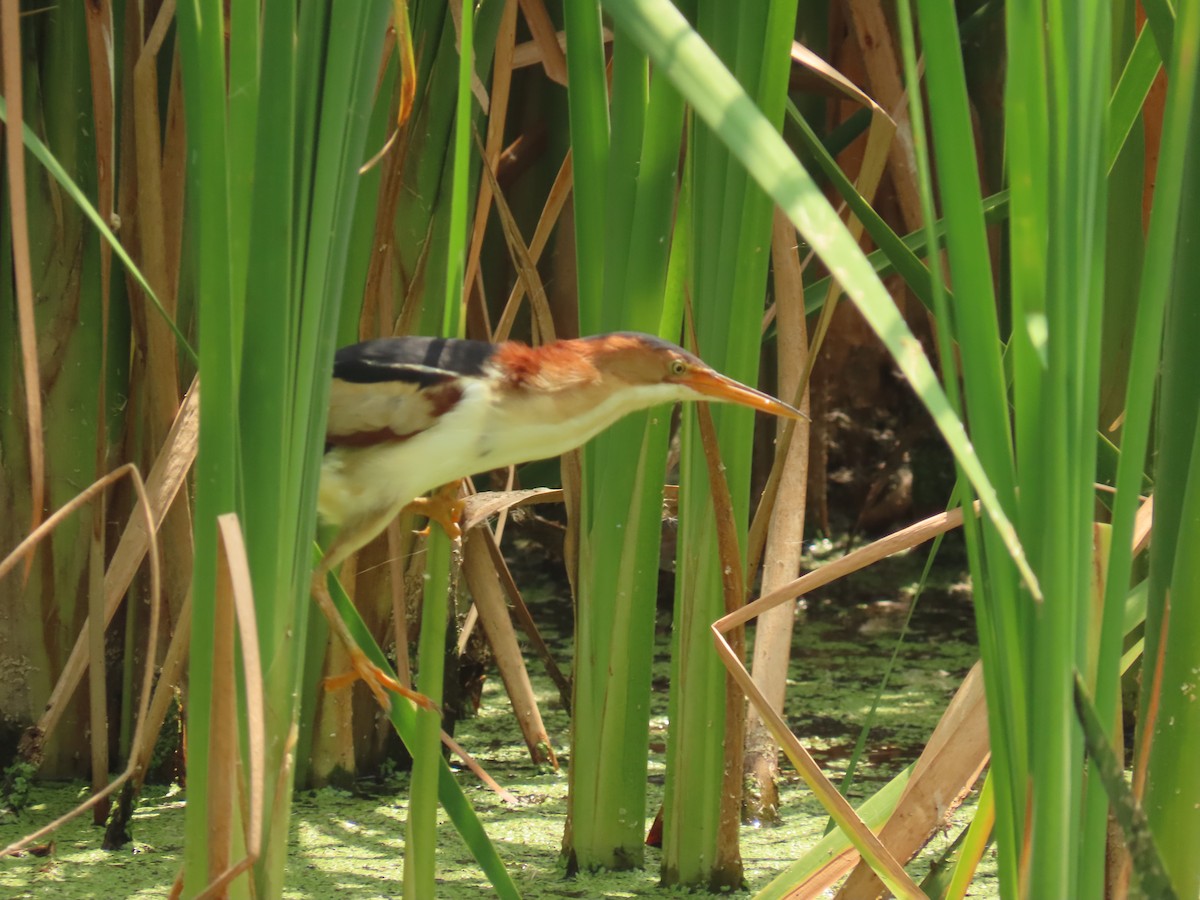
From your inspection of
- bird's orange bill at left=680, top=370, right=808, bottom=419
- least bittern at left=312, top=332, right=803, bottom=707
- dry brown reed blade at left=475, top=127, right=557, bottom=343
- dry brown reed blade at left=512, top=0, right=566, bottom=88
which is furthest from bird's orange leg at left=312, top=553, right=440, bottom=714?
dry brown reed blade at left=512, top=0, right=566, bottom=88

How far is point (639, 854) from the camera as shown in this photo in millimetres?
1455

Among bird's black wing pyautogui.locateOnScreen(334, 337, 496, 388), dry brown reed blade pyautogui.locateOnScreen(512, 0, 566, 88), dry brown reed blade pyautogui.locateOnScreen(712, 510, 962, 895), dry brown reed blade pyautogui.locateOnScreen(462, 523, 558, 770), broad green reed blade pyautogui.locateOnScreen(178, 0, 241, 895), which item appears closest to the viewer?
broad green reed blade pyautogui.locateOnScreen(178, 0, 241, 895)

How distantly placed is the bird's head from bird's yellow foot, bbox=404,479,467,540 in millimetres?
168

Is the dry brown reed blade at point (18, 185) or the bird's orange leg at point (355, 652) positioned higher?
the dry brown reed blade at point (18, 185)

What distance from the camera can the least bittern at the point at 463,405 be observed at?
1119mm

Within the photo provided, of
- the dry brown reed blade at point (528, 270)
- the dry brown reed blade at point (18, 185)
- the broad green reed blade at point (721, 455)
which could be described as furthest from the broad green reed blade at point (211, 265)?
the dry brown reed blade at point (528, 270)

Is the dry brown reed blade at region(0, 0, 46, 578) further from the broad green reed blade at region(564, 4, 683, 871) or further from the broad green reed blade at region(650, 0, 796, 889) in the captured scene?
the broad green reed blade at region(650, 0, 796, 889)

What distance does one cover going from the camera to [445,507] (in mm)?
1188

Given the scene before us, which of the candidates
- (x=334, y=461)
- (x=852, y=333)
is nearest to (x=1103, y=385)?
(x=334, y=461)

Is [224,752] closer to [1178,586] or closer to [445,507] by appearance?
[445,507]

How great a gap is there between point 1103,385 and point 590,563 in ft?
2.36

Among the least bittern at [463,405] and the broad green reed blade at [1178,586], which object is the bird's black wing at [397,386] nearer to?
the least bittern at [463,405]

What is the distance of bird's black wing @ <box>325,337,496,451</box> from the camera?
1.14m

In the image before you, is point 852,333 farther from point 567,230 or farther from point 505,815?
point 505,815
